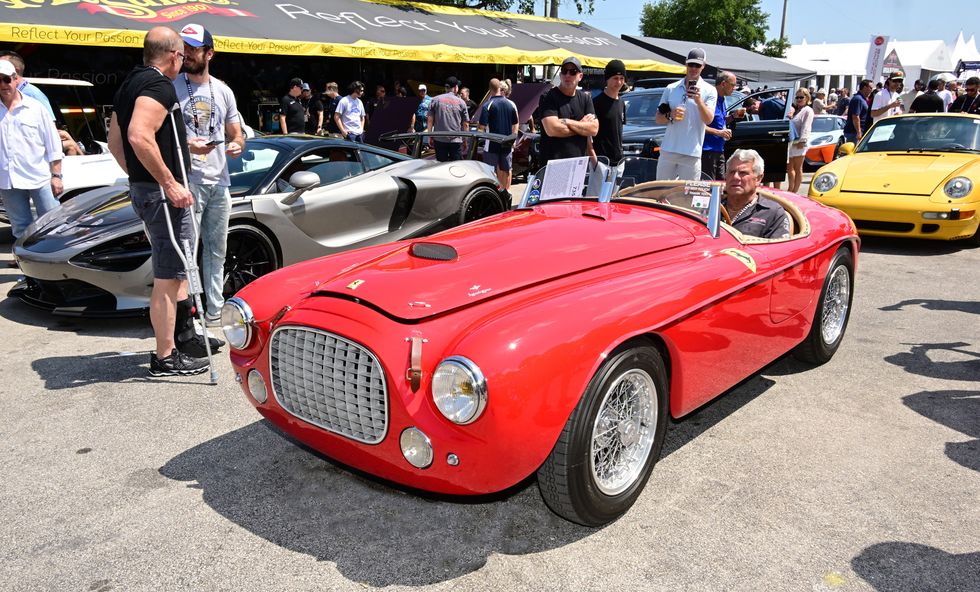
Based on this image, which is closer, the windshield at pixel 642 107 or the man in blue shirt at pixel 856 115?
the windshield at pixel 642 107

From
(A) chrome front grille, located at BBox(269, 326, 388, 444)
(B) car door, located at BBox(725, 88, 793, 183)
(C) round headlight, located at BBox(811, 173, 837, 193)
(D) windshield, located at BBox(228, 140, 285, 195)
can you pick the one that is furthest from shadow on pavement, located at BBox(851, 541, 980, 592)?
(B) car door, located at BBox(725, 88, 793, 183)

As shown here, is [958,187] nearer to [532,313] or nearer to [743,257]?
[743,257]

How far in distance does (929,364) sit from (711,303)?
235 cm

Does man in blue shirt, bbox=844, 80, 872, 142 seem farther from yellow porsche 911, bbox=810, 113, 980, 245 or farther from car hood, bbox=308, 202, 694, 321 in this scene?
car hood, bbox=308, 202, 694, 321

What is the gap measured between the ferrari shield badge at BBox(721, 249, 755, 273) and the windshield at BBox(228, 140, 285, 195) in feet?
12.1

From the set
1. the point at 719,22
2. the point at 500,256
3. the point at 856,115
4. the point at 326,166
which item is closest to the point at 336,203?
the point at 326,166

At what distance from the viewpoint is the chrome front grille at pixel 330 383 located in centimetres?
263

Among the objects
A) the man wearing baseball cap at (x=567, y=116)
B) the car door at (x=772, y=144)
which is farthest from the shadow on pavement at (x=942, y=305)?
the car door at (x=772, y=144)

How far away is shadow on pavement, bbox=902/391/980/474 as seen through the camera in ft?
11.5

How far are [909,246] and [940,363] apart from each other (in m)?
4.12

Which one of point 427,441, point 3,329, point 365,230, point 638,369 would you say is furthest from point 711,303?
point 3,329

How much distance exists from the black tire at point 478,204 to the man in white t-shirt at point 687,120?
1.58m

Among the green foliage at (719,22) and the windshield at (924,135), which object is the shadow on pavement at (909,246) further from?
the green foliage at (719,22)

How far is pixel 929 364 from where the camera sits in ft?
15.4
